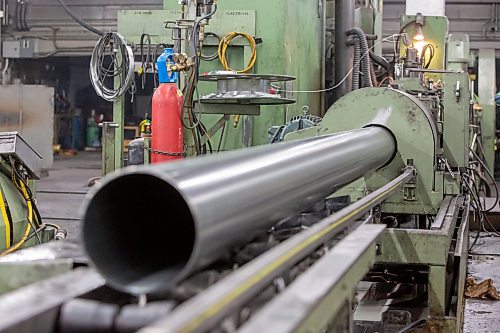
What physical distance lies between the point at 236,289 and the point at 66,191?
648 centimetres

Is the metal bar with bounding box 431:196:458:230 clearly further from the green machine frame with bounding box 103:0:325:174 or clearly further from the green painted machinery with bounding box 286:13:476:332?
the green machine frame with bounding box 103:0:325:174

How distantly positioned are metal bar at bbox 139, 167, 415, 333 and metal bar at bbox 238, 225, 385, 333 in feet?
0.10

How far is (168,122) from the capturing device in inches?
152

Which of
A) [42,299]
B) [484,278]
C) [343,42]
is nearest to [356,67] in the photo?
[343,42]

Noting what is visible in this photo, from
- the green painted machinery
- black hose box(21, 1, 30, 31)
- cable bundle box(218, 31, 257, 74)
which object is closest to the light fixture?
cable bundle box(218, 31, 257, 74)

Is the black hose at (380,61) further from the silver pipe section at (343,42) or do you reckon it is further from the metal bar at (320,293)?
the metal bar at (320,293)

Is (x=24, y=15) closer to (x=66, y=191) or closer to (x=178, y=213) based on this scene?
(x=66, y=191)

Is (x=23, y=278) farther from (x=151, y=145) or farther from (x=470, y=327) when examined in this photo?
(x=151, y=145)

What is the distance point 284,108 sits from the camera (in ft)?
15.5

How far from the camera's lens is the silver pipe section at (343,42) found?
526 centimetres

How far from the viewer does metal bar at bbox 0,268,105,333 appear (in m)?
0.94

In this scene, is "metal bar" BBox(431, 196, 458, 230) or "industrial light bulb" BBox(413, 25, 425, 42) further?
"industrial light bulb" BBox(413, 25, 425, 42)

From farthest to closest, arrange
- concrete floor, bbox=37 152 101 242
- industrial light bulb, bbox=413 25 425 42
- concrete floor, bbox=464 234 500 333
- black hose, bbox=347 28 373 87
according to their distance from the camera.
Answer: concrete floor, bbox=37 152 101 242 < industrial light bulb, bbox=413 25 425 42 < black hose, bbox=347 28 373 87 < concrete floor, bbox=464 234 500 333

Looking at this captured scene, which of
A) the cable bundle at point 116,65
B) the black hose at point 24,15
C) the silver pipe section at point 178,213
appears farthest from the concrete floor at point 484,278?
the black hose at point 24,15
